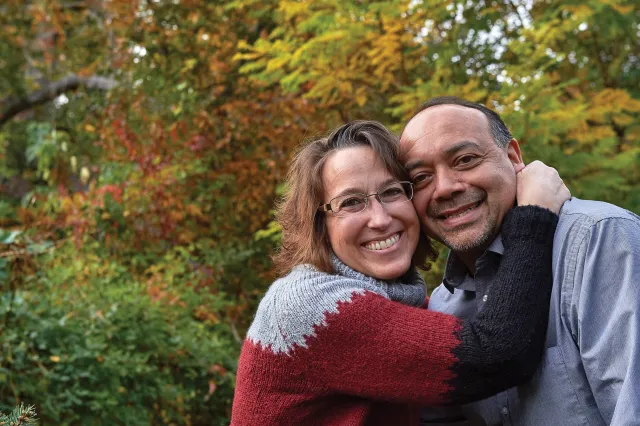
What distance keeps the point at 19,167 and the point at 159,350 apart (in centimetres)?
876

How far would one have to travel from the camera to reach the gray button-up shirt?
1.77m

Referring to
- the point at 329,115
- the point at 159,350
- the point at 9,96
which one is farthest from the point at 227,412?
the point at 9,96

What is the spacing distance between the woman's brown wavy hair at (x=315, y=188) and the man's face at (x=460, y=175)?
86mm

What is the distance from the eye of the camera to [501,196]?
7.59 ft

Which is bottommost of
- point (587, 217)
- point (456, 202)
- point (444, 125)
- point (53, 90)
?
point (53, 90)

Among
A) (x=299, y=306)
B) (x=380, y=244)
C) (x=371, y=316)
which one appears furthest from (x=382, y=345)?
(x=380, y=244)

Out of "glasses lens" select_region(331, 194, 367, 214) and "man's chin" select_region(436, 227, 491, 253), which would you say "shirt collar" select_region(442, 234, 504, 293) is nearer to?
"man's chin" select_region(436, 227, 491, 253)

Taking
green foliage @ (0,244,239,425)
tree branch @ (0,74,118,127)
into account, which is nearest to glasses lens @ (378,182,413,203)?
green foliage @ (0,244,239,425)

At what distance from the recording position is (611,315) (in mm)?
1812

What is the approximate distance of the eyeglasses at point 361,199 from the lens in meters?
2.38

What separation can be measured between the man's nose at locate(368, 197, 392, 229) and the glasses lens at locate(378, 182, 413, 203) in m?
0.03

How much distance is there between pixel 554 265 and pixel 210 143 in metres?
6.05

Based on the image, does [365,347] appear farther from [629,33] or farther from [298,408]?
[629,33]

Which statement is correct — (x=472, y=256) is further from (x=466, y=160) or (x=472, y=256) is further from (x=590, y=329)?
(x=590, y=329)
